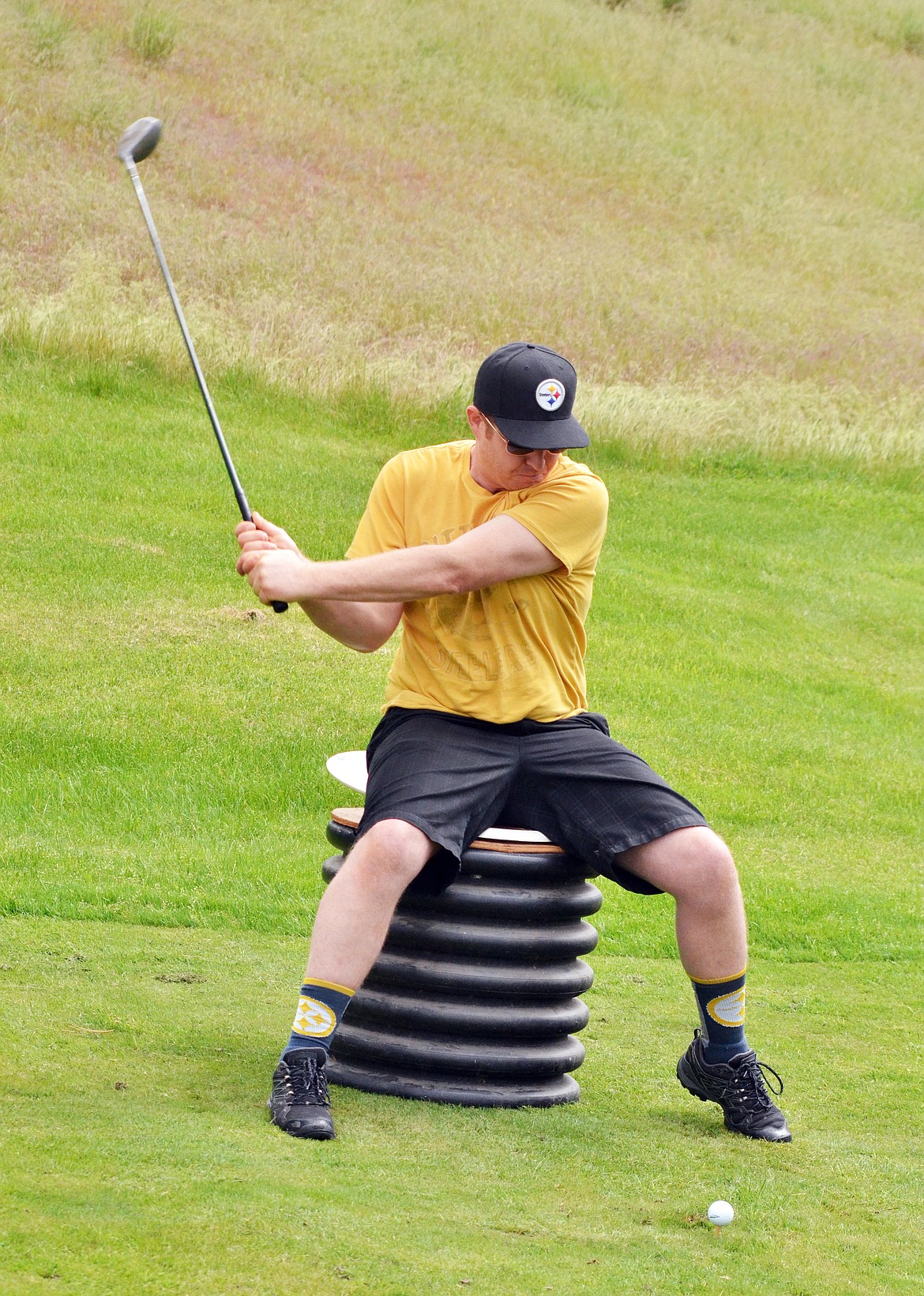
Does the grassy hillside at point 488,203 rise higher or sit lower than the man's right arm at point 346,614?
lower

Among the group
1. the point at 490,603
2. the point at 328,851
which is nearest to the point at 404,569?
the point at 490,603

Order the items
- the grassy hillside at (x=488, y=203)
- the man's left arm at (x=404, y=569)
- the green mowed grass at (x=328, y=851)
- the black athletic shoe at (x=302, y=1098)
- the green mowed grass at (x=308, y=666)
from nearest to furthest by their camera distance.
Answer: the green mowed grass at (x=328, y=851), the black athletic shoe at (x=302, y=1098), the man's left arm at (x=404, y=569), the green mowed grass at (x=308, y=666), the grassy hillside at (x=488, y=203)

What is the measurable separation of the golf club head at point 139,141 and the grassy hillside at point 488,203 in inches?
337

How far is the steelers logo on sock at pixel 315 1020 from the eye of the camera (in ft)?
11.8

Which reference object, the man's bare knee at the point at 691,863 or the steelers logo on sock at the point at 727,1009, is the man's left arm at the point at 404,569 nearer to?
the man's bare knee at the point at 691,863

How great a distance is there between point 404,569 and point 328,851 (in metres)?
3.30

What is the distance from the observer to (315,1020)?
11.8 ft

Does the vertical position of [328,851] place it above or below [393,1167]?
below

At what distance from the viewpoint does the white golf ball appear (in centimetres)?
315

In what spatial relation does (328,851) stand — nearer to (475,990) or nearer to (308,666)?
(308,666)

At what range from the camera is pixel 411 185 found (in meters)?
21.0

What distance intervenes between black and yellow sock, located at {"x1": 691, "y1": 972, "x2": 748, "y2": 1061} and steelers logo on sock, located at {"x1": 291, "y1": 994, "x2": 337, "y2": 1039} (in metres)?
0.91

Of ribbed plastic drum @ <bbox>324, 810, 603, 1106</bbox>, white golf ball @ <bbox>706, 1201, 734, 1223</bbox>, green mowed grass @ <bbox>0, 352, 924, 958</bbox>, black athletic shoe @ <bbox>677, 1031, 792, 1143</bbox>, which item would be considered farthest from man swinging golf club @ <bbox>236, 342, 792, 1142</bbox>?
green mowed grass @ <bbox>0, 352, 924, 958</bbox>

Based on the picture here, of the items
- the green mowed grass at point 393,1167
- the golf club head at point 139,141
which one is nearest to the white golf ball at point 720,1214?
the green mowed grass at point 393,1167
